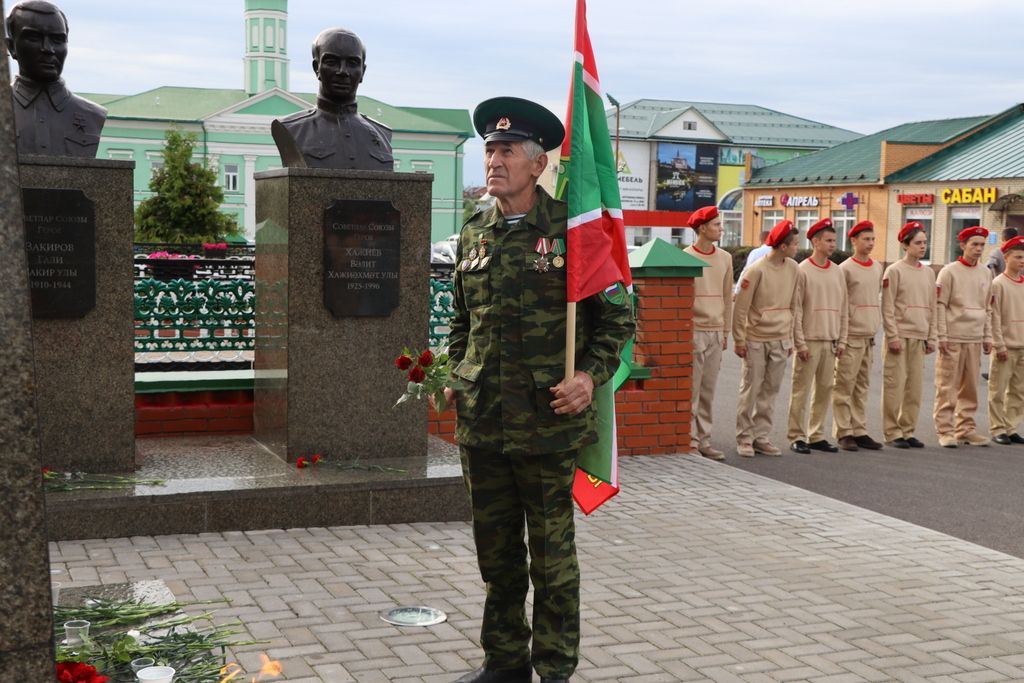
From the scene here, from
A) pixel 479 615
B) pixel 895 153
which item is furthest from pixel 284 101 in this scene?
pixel 479 615

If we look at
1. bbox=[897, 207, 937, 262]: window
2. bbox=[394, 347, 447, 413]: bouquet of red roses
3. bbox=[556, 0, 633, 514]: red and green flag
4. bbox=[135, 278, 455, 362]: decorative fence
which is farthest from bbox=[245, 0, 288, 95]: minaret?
bbox=[556, 0, 633, 514]: red and green flag

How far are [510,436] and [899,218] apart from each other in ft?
154

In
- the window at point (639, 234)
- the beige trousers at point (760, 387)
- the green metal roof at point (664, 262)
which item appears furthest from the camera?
the window at point (639, 234)

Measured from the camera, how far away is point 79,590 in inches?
195

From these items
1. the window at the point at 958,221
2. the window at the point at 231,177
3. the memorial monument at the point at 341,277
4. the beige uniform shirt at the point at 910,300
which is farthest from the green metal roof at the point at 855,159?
the memorial monument at the point at 341,277

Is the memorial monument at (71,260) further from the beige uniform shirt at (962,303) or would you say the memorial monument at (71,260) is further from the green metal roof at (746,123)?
the green metal roof at (746,123)

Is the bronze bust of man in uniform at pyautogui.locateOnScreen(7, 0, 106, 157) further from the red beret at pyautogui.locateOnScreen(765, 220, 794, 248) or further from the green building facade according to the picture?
the green building facade

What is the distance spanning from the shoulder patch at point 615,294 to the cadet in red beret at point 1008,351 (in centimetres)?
841

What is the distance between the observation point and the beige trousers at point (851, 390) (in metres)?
10.9

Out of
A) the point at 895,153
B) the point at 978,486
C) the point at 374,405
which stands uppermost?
the point at 895,153

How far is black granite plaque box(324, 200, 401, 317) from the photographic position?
7449 millimetres

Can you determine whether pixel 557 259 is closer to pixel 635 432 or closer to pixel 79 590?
pixel 79 590

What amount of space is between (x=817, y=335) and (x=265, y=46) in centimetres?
7052

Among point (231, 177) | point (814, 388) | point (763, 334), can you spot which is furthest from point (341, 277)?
point (231, 177)
